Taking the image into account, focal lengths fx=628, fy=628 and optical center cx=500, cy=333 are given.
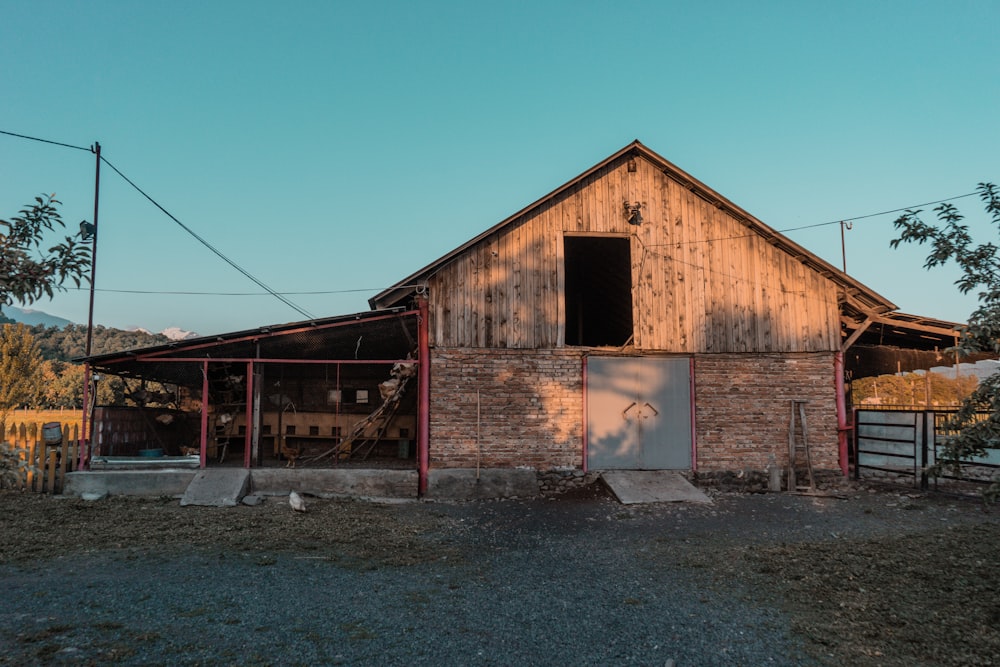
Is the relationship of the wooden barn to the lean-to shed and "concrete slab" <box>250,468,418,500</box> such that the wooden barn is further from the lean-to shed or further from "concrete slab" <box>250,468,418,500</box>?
"concrete slab" <box>250,468,418,500</box>

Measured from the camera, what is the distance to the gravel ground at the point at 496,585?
4.96 metres

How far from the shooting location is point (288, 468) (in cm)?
1249

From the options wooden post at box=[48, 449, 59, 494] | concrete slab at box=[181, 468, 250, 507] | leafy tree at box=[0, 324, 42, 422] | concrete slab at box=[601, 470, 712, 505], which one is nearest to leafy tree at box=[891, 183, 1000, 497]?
concrete slab at box=[601, 470, 712, 505]

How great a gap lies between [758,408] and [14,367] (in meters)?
24.3

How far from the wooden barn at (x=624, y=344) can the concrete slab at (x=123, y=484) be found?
77 centimetres

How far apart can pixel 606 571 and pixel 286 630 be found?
3804 mm

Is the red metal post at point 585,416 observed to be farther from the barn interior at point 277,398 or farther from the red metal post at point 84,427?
the red metal post at point 84,427

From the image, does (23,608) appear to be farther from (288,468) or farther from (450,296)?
(450,296)

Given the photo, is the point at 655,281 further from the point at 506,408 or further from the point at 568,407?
the point at 506,408

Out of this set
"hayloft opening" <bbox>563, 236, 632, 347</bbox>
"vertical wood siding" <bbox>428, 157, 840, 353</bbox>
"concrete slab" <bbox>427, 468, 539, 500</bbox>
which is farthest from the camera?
"hayloft opening" <bbox>563, 236, 632, 347</bbox>

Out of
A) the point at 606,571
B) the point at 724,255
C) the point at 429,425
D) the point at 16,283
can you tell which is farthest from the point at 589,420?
the point at 16,283

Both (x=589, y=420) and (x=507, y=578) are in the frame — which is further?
(x=589, y=420)

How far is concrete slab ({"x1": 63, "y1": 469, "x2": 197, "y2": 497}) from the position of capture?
12.1 meters

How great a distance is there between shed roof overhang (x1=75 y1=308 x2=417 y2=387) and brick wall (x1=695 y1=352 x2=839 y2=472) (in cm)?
642
